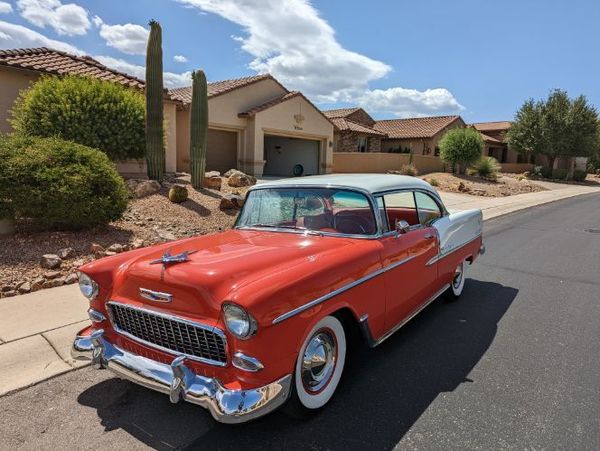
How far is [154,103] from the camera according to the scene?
1004 cm

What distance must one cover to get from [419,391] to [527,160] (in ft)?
155

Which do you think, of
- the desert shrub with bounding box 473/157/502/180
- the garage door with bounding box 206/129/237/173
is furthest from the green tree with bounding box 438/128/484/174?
the garage door with bounding box 206/129/237/173

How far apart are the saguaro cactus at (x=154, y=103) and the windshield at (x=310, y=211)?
6.88 m

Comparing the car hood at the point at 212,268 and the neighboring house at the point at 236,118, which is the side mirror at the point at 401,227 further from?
the neighboring house at the point at 236,118

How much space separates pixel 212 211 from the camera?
8961 millimetres

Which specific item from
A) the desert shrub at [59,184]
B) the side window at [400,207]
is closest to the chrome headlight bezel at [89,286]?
the side window at [400,207]

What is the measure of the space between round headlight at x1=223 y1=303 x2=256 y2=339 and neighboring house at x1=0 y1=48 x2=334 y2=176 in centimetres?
1171

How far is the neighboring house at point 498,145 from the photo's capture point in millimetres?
42969

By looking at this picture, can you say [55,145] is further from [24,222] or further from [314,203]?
[314,203]

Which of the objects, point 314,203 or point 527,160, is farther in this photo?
point 527,160

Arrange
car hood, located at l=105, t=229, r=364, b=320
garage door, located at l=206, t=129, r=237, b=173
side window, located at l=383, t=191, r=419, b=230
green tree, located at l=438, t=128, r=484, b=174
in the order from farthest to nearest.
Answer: green tree, located at l=438, t=128, r=484, b=174
garage door, located at l=206, t=129, r=237, b=173
side window, located at l=383, t=191, r=419, b=230
car hood, located at l=105, t=229, r=364, b=320

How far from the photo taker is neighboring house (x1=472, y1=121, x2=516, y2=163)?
43.0 metres

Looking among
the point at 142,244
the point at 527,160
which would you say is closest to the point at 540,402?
the point at 142,244

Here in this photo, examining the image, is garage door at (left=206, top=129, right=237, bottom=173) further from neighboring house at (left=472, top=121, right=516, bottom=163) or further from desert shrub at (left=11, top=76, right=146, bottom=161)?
neighboring house at (left=472, top=121, right=516, bottom=163)
